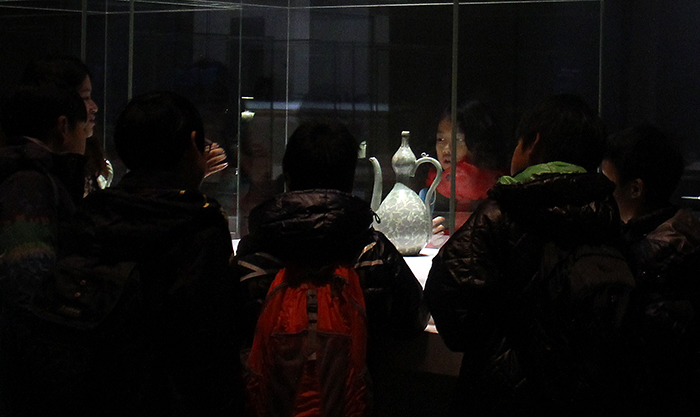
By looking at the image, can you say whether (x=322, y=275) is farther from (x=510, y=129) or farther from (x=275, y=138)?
(x=275, y=138)

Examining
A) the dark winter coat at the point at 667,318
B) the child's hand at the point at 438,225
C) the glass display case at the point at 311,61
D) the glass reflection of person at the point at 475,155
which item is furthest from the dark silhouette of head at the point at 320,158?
the child's hand at the point at 438,225

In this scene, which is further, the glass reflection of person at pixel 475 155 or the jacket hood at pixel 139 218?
the glass reflection of person at pixel 475 155

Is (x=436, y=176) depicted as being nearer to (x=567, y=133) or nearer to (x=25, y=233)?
(x=567, y=133)

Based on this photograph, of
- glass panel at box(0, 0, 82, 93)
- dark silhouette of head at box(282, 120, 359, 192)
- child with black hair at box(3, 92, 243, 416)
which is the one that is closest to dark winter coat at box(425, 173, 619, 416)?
dark silhouette of head at box(282, 120, 359, 192)

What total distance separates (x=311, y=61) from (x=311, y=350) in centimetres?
151

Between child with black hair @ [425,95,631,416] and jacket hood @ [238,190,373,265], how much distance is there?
153 mm

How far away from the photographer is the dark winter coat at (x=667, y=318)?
1.16m

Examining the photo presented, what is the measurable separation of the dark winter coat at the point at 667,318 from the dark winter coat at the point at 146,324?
0.64 metres

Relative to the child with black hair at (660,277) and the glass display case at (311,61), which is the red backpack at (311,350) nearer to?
the child with black hair at (660,277)

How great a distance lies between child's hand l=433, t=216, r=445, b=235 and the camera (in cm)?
217

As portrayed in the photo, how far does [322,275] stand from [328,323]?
0.27ft

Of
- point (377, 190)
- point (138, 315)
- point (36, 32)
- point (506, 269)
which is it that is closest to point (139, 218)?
point (138, 315)

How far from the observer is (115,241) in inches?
43.0

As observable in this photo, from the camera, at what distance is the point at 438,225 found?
2.18 meters
